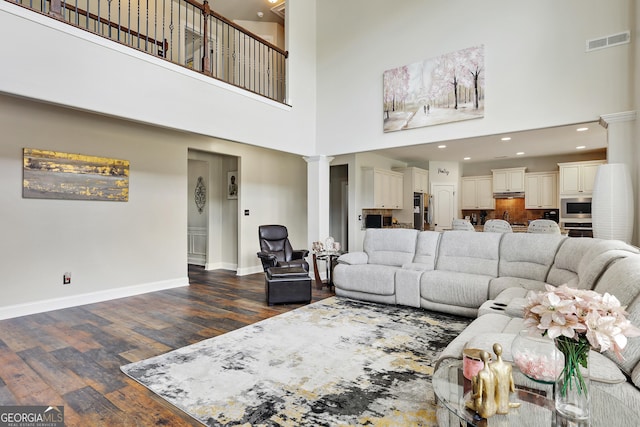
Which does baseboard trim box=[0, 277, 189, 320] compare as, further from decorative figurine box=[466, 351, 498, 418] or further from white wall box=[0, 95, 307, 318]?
decorative figurine box=[466, 351, 498, 418]

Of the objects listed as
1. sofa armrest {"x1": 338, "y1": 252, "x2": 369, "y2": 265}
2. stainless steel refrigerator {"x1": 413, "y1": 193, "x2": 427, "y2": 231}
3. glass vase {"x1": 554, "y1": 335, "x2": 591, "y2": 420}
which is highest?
stainless steel refrigerator {"x1": 413, "y1": 193, "x2": 427, "y2": 231}

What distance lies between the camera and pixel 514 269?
13.1 feet

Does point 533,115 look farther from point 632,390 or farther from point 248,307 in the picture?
point 248,307

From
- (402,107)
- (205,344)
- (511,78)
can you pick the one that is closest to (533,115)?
(511,78)

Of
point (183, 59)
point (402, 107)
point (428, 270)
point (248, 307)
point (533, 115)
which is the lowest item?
point (248, 307)

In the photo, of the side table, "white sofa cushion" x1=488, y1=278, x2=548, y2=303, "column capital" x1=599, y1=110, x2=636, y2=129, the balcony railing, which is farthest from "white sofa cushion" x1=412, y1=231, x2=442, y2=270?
the balcony railing

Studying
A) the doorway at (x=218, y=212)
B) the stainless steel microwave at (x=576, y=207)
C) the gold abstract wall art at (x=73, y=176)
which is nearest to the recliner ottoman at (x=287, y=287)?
the gold abstract wall art at (x=73, y=176)

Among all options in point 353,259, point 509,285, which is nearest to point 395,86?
point 353,259

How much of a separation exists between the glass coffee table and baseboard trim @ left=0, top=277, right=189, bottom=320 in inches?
187

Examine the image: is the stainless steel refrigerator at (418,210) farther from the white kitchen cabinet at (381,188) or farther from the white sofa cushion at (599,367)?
the white sofa cushion at (599,367)

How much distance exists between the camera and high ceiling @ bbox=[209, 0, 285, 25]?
6887 mm

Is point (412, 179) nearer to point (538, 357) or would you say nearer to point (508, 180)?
point (508, 180)

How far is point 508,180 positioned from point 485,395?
8.30m

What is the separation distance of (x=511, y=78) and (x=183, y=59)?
5853 millimetres
